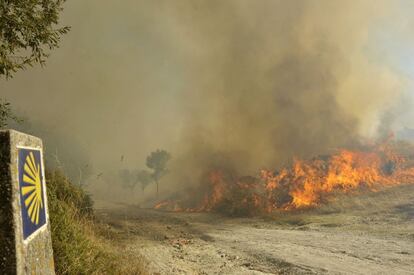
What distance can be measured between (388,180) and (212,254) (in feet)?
84.3

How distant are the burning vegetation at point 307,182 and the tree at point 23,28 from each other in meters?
22.2

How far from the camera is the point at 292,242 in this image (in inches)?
628

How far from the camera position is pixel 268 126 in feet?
134

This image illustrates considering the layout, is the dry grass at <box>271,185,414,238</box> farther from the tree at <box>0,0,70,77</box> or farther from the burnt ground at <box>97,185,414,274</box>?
the tree at <box>0,0,70,77</box>

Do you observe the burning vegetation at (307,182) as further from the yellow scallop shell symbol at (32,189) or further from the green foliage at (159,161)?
the yellow scallop shell symbol at (32,189)

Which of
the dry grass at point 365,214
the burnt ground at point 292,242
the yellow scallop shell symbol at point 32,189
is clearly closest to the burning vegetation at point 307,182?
the dry grass at point 365,214

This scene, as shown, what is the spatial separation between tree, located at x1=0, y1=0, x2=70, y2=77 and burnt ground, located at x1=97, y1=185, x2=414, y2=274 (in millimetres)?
6662

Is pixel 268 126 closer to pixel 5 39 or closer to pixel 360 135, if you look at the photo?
pixel 360 135

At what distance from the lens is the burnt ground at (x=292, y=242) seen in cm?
1145

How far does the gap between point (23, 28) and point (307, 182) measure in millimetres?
27124

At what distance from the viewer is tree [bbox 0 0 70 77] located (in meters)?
7.64

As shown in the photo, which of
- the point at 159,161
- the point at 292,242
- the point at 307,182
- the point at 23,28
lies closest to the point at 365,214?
the point at 307,182

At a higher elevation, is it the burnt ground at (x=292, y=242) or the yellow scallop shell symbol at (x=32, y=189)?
the yellow scallop shell symbol at (x=32, y=189)

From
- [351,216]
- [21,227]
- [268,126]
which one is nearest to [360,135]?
[268,126]
